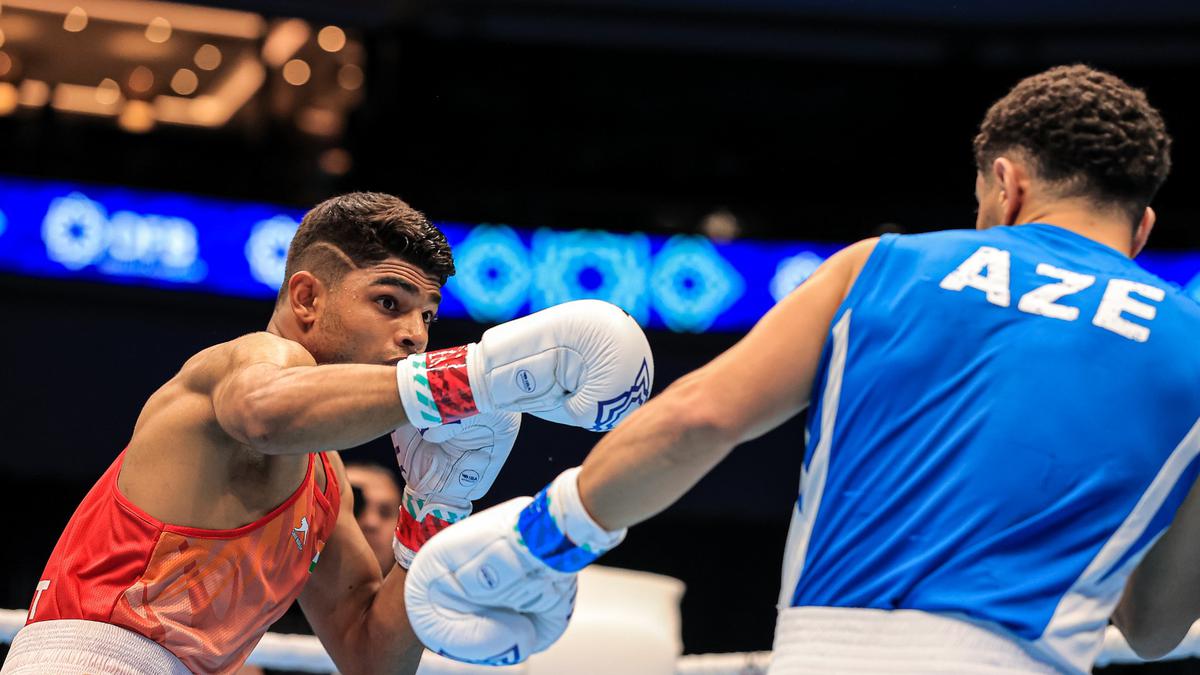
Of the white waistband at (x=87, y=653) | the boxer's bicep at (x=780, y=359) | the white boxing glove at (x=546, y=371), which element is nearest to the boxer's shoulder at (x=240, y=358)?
the white boxing glove at (x=546, y=371)

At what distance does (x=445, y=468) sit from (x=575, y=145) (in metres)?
8.22

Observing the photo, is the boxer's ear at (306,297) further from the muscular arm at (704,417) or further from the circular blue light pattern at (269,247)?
the circular blue light pattern at (269,247)

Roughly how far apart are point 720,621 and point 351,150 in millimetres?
4681

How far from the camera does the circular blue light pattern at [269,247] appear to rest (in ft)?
29.9

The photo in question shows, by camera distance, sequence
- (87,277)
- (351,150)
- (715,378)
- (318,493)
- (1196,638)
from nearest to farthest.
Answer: (715,378) < (318,493) < (1196,638) < (87,277) < (351,150)

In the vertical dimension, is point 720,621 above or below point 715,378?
below

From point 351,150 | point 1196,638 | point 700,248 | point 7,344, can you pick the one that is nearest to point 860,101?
point 700,248

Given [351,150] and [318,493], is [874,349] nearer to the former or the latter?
[318,493]

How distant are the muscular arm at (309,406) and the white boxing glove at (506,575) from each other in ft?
1.27

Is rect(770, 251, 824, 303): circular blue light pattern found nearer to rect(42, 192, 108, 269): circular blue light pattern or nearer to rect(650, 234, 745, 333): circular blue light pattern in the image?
rect(650, 234, 745, 333): circular blue light pattern

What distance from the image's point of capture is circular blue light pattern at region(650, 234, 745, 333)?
9188mm

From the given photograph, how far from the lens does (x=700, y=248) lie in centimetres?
941

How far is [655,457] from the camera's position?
1.74m

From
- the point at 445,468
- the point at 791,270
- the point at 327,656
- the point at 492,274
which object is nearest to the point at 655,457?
the point at 445,468
